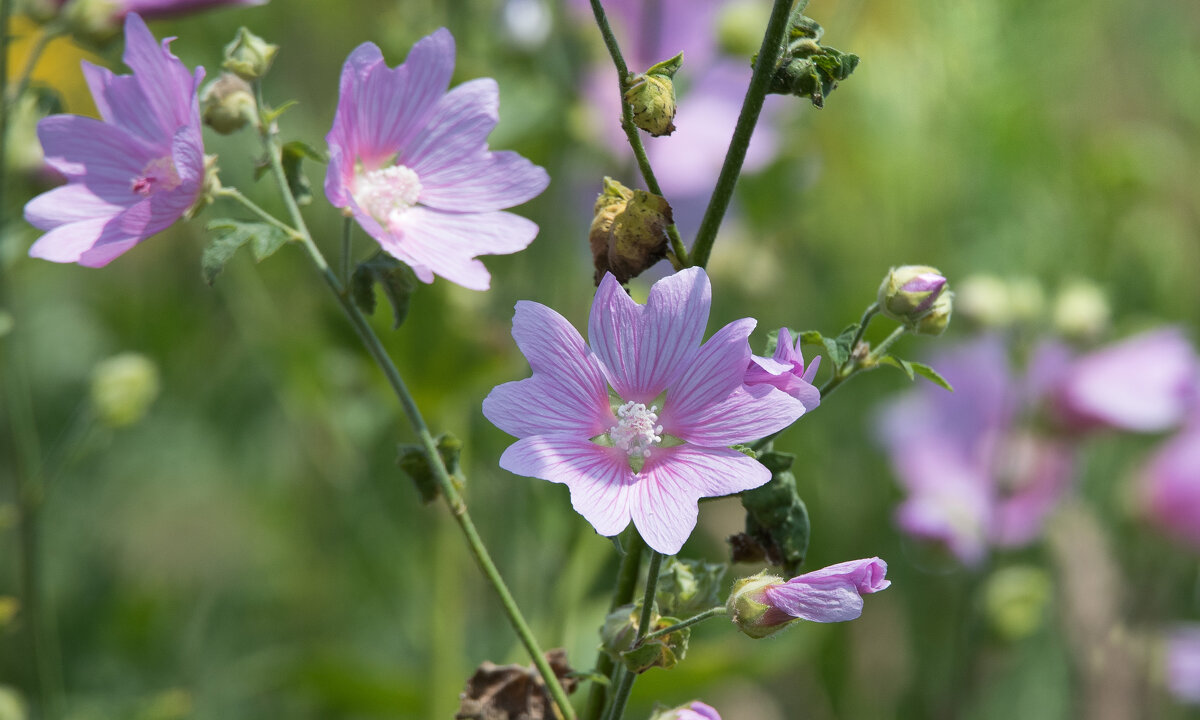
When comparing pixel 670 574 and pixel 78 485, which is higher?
pixel 670 574

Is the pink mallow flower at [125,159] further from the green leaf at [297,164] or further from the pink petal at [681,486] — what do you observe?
the pink petal at [681,486]

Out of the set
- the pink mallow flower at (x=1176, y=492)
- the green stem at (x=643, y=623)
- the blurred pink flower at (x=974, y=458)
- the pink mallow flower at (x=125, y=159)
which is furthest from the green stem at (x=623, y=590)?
the pink mallow flower at (x=1176, y=492)

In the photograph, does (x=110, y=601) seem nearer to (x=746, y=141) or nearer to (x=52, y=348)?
(x=52, y=348)

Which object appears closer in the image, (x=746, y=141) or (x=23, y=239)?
(x=746, y=141)

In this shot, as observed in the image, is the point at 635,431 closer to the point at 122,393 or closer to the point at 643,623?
the point at 643,623

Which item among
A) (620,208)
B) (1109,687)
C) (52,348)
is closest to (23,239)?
(620,208)

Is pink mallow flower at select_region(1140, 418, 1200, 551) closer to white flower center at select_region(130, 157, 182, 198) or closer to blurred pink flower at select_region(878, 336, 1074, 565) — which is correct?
blurred pink flower at select_region(878, 336, 1074, 565)

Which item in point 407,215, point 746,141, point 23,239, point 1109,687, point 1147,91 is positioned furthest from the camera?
point 1147,91
